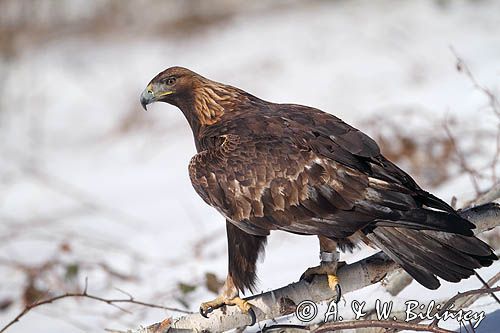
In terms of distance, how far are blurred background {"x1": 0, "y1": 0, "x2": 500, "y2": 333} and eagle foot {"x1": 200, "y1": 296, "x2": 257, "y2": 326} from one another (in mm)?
634

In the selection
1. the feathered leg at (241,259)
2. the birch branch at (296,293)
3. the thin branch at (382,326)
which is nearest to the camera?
the thin branch at (382,326)

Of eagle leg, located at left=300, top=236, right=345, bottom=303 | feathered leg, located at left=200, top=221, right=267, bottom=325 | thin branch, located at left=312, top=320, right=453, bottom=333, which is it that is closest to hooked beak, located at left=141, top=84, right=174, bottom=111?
feathered leg, located at left=200, top=221, right=267, bottom=325

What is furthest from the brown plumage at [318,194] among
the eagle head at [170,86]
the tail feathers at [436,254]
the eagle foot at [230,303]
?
the eagle head at [170,86]

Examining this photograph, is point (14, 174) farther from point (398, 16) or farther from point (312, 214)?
point (312, 214)

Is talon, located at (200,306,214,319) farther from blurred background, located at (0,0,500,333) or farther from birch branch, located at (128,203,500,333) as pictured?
blurred background, located at (0,0,500,333)

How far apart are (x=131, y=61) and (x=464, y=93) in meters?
8.60

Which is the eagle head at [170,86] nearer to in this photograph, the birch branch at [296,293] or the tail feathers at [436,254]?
the birch branch at [296,293]

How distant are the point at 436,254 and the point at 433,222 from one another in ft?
0.34

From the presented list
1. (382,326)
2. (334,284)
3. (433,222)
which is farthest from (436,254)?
(334,284)

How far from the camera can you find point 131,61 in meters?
15.2

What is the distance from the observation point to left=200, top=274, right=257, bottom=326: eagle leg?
9.66 feet

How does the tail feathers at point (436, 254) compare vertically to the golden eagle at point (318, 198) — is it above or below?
below

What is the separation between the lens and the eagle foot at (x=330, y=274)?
9.68 feet

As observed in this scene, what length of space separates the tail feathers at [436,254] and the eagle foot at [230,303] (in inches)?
20.9
